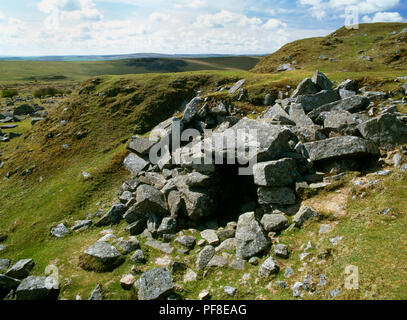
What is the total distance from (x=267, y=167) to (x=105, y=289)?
38.4ft

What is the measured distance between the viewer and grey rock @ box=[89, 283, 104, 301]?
12727 mm

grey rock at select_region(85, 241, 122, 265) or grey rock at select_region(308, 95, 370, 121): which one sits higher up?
grey rock at select_region(308, 95, 370, 121)

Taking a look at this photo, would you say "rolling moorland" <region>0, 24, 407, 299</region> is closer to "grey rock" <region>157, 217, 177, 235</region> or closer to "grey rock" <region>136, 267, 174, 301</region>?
"grey rock" <region>136, 267, 174, 301</region>

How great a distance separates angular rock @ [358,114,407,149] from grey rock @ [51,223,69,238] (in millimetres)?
24106

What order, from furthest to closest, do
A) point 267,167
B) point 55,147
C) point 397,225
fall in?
point 55,147 < point 267,167 < point 397,225

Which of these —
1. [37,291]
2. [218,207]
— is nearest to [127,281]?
[37,291]

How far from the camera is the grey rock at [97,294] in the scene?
12.7 metres

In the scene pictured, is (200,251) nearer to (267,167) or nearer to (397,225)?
(267,167)

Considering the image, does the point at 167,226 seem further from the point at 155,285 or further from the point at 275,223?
the point at 275,223

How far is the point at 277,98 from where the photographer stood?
28078mm

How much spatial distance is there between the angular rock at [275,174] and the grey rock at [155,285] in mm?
7954

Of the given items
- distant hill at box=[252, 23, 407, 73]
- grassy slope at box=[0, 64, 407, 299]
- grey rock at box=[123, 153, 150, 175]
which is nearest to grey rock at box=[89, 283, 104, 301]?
grassy slope at box=[0, 64, 407, 299]
